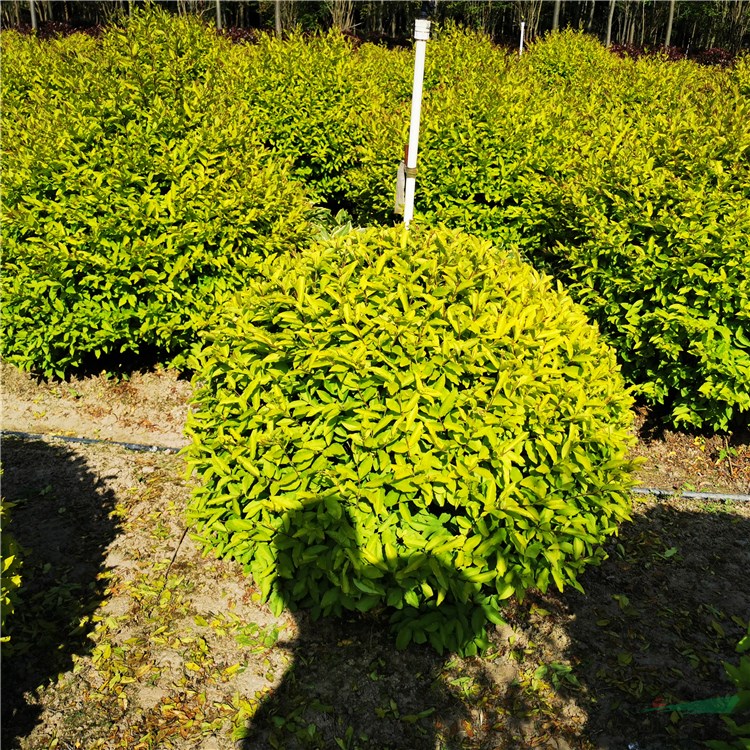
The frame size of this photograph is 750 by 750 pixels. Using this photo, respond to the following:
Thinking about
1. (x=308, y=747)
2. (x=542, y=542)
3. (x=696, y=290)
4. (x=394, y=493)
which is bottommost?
(x=308, y=747)

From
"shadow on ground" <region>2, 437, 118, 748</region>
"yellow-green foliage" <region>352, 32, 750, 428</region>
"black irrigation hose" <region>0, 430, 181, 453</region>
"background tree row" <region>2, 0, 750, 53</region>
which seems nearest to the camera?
"shadow on ground" <region>2, 437, 118, 748</region>

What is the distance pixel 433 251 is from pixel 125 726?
86.5 inches

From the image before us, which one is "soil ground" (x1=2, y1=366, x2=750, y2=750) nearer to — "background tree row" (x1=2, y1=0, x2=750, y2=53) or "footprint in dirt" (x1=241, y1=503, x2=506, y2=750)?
"footprint in dirt" (x1=241, y1=503, x2=506, y2=750)

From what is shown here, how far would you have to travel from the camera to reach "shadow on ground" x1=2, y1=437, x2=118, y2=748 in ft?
8.35

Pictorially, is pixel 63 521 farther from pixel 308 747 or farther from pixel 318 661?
pixel 308 747

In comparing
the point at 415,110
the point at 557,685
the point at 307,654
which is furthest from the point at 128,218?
the point at 557,685

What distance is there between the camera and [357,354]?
2.45 m

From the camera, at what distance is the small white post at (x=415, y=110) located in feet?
12.6

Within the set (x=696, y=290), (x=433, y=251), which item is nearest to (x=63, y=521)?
(x=433, y=251)

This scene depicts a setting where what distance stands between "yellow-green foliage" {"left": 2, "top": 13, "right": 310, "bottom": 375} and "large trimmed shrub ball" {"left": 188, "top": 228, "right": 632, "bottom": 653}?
1767 mm

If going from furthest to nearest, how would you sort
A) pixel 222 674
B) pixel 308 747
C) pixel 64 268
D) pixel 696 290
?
pixel 64 268
pixel 696 290
pixel 222 674
pixel 308 747

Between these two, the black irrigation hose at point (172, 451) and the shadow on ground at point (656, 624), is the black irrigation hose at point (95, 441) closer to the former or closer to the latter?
the black irrigation hose at point (172, 451)

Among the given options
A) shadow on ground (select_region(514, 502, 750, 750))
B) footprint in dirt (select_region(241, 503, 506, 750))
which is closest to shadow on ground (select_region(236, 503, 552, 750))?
footprint in dirt (select_region(241, 503, 506, 750))

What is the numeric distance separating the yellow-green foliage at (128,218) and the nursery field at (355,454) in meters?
0.02
